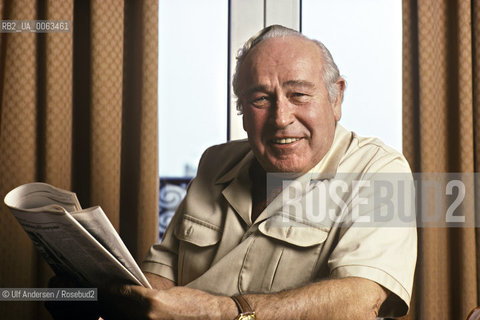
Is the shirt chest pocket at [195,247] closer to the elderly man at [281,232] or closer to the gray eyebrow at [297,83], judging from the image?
the elderly man at [281,232]

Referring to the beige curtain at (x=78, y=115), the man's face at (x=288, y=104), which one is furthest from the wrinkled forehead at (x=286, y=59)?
the beige curtain at (x=78, y=115)

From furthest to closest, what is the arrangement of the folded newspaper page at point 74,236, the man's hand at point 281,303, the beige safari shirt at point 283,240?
the beige safari shirt at point 283,240 → the man's hand at point 281,303 → the folded newspaper page at point 74,236

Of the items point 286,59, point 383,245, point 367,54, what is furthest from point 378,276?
point 367,54

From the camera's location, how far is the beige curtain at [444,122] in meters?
1.72

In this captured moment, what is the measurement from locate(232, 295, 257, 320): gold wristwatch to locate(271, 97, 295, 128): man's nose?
0.42m

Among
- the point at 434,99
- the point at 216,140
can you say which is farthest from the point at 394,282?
→ the point at 216,140

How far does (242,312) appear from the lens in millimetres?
1051

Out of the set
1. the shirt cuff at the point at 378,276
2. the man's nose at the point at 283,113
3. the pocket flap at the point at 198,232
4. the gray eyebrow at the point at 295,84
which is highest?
the gray eyebrow at the point at 295,84

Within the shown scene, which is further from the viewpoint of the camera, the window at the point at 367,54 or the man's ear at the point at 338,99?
the window at the point at 367,54

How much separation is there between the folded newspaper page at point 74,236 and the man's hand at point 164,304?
1.0 inches

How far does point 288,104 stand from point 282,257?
360mm

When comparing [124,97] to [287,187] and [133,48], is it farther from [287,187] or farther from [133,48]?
[287,187]

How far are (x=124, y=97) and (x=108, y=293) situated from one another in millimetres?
909

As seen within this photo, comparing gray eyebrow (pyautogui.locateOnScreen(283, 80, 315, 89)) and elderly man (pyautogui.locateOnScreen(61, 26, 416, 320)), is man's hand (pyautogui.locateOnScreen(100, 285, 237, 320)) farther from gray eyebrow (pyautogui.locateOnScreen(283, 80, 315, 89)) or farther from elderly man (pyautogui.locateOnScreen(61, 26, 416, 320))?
gray eyebrow (pyautogui.locateOnScreen(283, 80, 315, 89))
